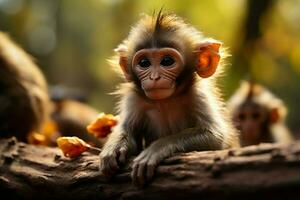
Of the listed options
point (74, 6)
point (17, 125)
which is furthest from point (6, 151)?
point (74, 6)

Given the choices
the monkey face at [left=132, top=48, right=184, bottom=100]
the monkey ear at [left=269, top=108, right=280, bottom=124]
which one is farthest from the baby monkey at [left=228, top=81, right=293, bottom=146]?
the monkey face at [left=132, top=48, right=184, bottom=100]

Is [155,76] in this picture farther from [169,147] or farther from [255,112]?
[255,112]

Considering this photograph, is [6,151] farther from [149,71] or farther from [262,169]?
[262,169]

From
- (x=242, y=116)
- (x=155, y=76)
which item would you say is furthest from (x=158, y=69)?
(x=242, y=116)

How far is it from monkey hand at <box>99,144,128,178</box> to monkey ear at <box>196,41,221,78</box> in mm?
1004

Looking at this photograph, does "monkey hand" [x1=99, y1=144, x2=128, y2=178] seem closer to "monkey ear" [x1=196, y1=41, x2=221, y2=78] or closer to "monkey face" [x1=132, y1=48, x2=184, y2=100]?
"monkey face" [x1=132, y1=48, x2=184, y2=100]

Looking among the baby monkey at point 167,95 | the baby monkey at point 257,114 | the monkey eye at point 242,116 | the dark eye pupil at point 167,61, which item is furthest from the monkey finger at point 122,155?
the monkey eye at point 242,116

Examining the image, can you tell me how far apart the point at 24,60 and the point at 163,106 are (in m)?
3.40

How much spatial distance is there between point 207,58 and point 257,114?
15.3 ft

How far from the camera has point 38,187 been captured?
5.16m

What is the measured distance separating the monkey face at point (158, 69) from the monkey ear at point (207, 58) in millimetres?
329

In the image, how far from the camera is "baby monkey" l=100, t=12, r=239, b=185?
4.79m

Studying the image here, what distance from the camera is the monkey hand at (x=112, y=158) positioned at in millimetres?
4598

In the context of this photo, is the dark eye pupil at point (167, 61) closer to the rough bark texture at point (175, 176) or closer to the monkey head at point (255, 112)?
the rough bark texture at point (175, 176)
